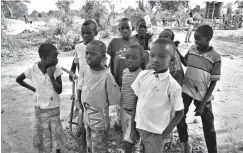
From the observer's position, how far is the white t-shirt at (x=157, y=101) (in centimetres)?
168

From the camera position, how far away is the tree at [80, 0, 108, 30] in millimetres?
16250

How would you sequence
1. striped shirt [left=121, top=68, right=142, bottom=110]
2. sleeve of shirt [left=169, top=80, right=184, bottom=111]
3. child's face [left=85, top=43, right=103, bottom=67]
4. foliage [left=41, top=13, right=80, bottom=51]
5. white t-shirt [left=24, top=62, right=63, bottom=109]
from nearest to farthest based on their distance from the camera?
1. sleeve of shirt [left=169, top=80, right=184, bottom=111]
2. child's face [left=85, top=43, right=103, bottom=67]
3. striped shirt [left=121, top=68, right=142, bottom=110]
4. white t-shirt [left=24, top=62, right=63, bottom=109]
5. foliage [left=41, top=13, right=80, bottom=51]

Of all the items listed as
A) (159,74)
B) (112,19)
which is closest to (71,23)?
(112,19)

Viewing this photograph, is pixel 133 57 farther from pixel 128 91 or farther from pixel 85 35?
pixel 85 35

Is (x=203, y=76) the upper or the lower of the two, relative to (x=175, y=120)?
upper

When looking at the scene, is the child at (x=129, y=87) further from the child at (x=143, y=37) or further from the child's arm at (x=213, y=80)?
the child at (x=143, y=37)

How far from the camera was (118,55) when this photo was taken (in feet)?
9.37

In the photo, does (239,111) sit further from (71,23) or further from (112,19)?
(112,19)

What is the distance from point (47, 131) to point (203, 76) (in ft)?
5.88

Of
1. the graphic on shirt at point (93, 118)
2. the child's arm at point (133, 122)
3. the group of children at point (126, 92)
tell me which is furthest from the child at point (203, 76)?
the graphic on shirt at point (93, 118)

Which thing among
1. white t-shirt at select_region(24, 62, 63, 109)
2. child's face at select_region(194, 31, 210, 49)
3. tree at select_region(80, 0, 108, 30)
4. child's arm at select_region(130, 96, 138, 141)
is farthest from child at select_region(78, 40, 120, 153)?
tree at select_region(80, 0, 108, 30)

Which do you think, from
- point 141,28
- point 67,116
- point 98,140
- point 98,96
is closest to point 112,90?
point 98,96

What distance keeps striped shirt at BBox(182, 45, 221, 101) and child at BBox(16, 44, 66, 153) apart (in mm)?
1418

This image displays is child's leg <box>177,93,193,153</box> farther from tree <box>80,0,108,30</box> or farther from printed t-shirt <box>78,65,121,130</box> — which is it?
tree <box>80,0,108,30</box>
